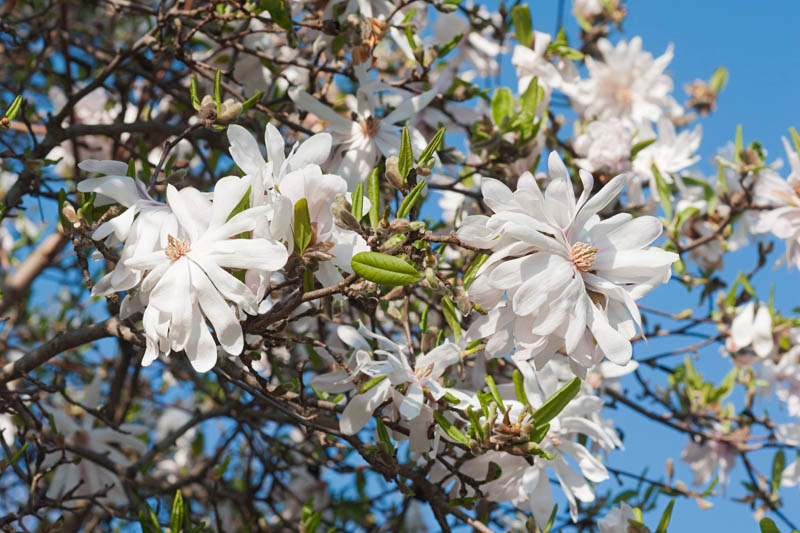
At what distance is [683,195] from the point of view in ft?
8.39

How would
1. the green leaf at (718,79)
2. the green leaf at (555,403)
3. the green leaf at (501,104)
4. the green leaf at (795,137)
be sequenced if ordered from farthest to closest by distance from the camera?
the green leaf at (718,79)
the green leaf at (501,104)
the green leaf at (795,137)
the green leaf at (555,403)

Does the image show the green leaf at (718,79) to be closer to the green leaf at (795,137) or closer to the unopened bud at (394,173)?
the green leaf at (795,137)

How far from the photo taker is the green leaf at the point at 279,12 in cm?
168

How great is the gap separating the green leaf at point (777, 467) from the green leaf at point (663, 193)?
2.59ft

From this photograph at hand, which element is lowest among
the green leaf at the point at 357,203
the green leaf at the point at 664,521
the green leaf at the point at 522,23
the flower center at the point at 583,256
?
the green leaf at the point at 664,521

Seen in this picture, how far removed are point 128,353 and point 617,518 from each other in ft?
5.36

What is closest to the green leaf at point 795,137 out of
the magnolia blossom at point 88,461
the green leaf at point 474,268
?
the green leaf at point 474,268

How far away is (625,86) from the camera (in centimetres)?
265

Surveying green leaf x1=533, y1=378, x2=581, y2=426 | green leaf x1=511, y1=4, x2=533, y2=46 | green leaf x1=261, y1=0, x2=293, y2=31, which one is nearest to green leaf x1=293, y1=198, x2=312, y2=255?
green leaf x1=533, y1=378, x2=581, y2=426

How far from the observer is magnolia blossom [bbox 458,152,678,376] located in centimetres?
110

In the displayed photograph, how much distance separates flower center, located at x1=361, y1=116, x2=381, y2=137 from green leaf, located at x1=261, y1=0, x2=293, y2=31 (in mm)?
277

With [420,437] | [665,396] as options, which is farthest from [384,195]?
[665,396]

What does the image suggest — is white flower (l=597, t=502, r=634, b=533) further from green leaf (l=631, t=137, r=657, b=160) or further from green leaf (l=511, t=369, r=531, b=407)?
green leaf (l=631, t=137, r=657, b=160)

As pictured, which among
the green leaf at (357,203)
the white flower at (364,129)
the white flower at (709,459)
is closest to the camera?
the green leaf at (357,203)
